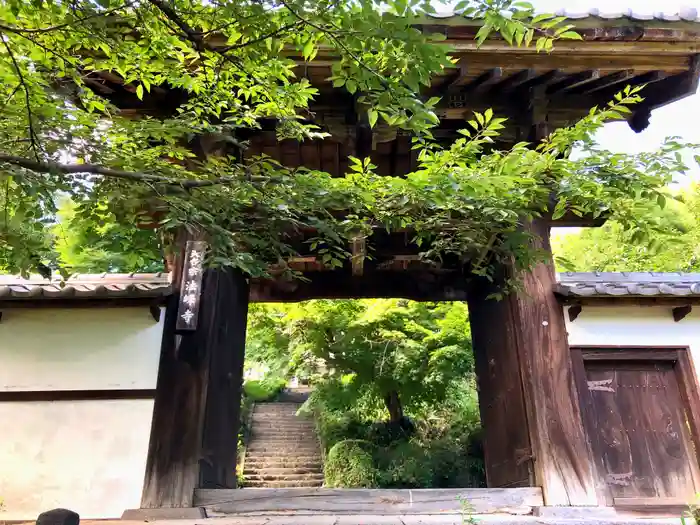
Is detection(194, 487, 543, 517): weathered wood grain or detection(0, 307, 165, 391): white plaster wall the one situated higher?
detection(0, 307, 165, 391): white plaster wall

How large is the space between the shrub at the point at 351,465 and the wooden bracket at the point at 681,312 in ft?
26.4

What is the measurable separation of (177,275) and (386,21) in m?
3.41

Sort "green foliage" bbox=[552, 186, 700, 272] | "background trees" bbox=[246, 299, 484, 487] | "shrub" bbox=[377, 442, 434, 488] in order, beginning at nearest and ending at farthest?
"background trees" bbox=[246, 299, 484, 487] → "shrub" bbox=[377, 442, 434, 488] → "green foliage" bbox=[552, 186, 700, 272]

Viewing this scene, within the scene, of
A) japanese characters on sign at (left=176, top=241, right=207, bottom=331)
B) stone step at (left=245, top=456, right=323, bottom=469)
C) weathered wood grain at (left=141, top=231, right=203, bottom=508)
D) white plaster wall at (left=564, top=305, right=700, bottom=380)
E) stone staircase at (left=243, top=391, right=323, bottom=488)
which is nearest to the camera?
weathered wood grain at (left=141, top=231, right=203, bottom=508)

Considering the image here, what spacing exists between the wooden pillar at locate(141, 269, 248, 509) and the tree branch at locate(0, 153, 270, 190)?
1.89 m

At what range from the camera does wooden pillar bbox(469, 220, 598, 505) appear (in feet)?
15.1

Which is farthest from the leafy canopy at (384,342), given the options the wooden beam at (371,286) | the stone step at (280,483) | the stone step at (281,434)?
the stone step at (281,434)

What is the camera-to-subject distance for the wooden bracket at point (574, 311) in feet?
17.2

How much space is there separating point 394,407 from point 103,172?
443 inches

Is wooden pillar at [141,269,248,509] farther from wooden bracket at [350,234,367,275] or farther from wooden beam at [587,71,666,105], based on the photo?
wooden beam at [587,71,666,105]

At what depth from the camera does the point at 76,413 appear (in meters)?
4.67

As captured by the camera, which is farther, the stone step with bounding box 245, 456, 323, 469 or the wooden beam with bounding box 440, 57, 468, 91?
the stone step with bounding box 245, 456, 323, 469

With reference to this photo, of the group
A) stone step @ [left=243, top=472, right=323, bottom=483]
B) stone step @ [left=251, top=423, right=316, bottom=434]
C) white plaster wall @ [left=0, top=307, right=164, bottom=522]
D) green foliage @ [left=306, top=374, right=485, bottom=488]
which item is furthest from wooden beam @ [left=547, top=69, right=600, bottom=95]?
stone step @ [left=251, top=423, right=316, bottom=434]

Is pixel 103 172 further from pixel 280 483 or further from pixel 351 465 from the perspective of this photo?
pixel 280 483
